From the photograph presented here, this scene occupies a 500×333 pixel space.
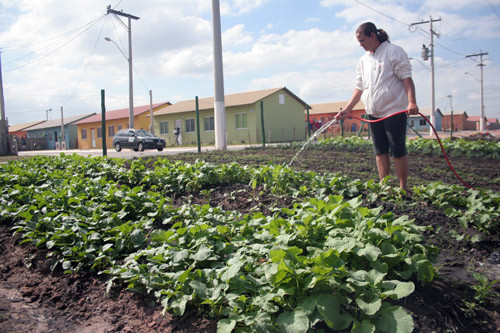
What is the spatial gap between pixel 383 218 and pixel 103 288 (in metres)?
1.77

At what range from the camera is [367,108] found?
4.11 metres

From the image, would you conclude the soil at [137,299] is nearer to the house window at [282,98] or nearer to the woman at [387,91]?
the woman at [387,91]

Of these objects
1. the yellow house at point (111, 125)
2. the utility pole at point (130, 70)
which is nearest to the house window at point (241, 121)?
the utility pole at point (130, 70)

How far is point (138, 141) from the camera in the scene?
1947 cm

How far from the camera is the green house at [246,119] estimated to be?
2645 centimetres

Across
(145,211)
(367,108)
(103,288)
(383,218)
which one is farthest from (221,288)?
(367,108)

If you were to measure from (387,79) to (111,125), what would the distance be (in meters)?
37.4

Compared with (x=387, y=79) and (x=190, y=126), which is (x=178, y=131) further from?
(x=387, y=79)

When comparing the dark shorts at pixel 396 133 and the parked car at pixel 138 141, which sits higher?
the parked car at pixel 138 141

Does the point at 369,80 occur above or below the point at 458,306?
above

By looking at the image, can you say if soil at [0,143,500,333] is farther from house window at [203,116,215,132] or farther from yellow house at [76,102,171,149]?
yellow house at [76,102,171,149]

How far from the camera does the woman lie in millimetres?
3791

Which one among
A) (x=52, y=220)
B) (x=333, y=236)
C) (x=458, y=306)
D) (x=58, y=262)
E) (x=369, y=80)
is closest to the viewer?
(x=458, y=306)

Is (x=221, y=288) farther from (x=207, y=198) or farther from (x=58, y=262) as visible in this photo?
(x=207, y=198)
